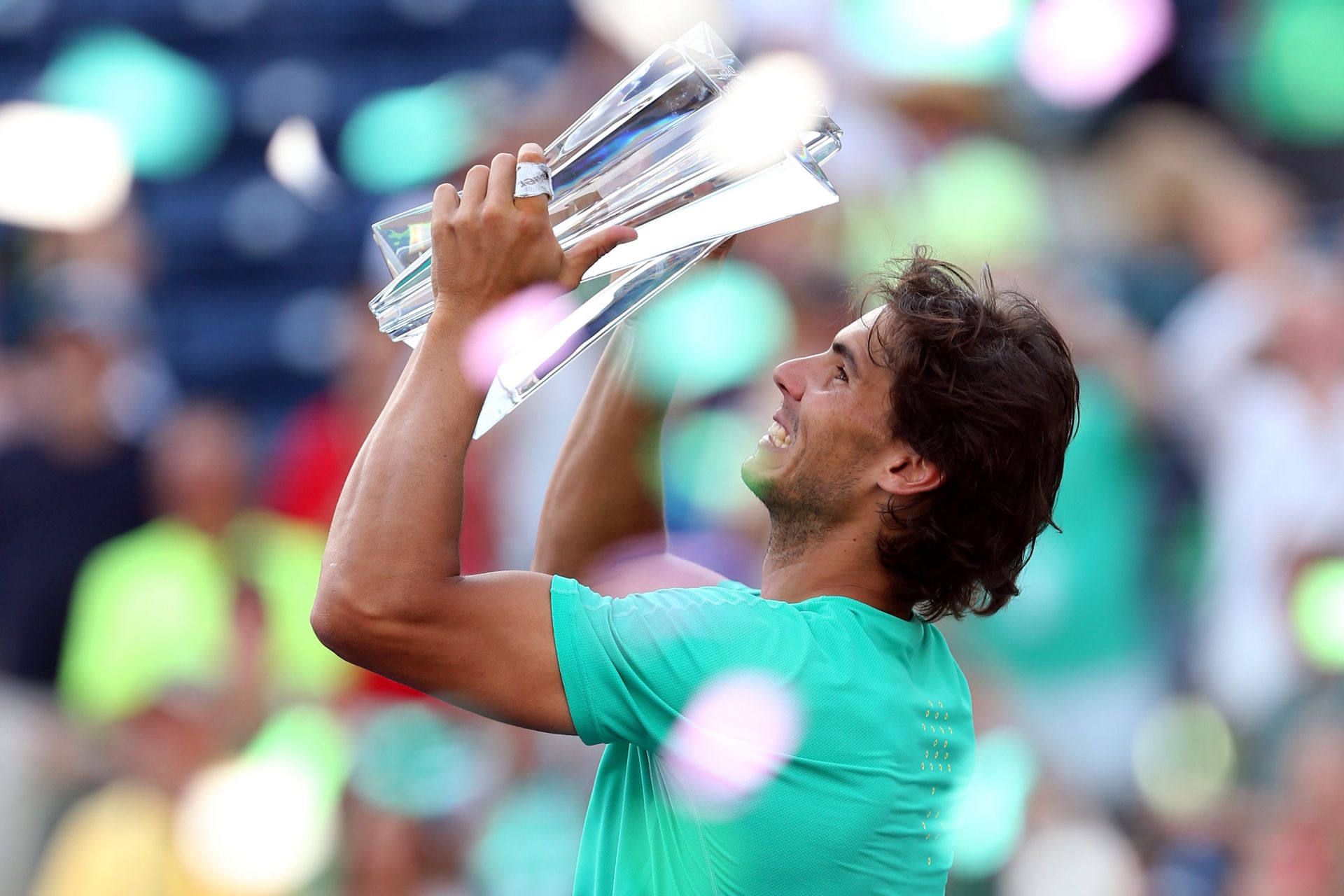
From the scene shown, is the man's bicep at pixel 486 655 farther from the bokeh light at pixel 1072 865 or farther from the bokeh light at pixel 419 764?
the bokeh light at pixel 419 764

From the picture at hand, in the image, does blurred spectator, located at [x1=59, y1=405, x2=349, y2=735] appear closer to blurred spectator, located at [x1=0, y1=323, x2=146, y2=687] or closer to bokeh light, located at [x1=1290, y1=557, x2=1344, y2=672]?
blurred spectator, located at [x1=0, y1=323, x2=146, y2=687]

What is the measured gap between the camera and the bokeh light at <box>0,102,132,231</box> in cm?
594

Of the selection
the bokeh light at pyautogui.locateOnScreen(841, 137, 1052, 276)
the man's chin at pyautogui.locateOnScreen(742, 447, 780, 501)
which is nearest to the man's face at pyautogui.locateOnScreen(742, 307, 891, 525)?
the man's chin at pyautogui.locateOnScreen(742, 447, 780, 501)

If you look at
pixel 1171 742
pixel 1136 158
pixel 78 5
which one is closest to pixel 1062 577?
pixel 1171 742

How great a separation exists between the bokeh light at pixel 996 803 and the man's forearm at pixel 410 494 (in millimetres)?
2462

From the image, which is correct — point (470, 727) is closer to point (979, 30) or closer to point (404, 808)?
point (404, 808)

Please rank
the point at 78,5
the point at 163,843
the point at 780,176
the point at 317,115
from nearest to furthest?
the point at 780,176 < the point at 163,843 < the point at 317,115 < the point at 78,5

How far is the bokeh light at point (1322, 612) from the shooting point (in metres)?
3.94

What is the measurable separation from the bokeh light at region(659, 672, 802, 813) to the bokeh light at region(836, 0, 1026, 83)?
3587 millimetres

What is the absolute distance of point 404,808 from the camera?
4195 mm

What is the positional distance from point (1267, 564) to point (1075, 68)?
6.81 ft

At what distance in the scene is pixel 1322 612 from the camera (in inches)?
158

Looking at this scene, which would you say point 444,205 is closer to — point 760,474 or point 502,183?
point 502,183

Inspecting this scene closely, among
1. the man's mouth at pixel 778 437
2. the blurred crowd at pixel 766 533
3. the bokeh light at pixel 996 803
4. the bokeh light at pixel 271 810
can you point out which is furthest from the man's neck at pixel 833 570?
the bokeh light at pixel 271 810
